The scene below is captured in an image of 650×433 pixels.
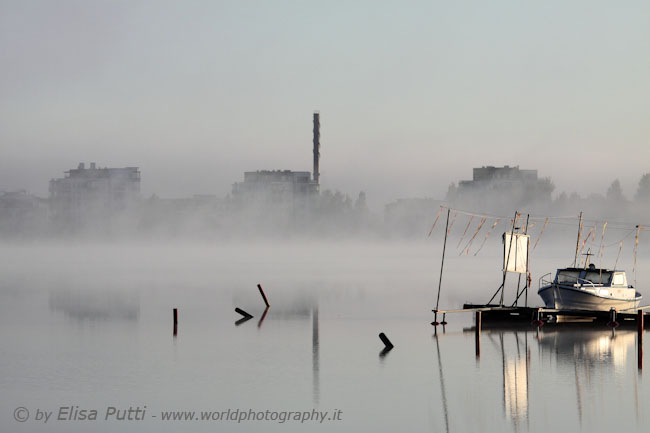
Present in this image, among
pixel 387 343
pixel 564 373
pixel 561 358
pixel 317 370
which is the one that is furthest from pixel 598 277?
pixel 317 370

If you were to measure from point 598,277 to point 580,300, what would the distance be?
3212mm

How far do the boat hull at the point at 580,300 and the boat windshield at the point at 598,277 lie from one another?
1.70 metres

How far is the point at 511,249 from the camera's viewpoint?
92.1 meters

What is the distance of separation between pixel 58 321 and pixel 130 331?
1327 cm

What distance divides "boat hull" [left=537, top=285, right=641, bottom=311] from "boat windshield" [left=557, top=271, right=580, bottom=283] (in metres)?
1.48

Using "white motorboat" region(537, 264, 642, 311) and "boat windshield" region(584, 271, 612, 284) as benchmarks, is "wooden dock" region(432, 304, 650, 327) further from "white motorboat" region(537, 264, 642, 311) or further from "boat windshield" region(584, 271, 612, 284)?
"boat windshield" region(584, 271, 612, 284)

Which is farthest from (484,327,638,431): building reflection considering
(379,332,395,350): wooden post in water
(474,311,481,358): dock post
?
(379,332,395,350): wooden post in water

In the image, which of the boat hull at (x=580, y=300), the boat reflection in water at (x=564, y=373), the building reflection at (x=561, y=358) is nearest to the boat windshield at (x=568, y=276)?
the boat hull at (x=580, y=300)

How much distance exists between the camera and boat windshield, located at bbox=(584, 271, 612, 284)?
288 ft

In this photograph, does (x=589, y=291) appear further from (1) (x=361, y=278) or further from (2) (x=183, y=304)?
(1) (x=361, y=278)

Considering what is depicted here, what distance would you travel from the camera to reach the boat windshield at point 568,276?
289ft

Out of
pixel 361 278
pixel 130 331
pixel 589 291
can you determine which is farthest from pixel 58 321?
pixel 361 278

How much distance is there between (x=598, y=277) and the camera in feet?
288

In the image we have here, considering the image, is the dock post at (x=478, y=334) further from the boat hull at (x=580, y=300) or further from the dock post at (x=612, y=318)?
the boat hull at (x=580, y=300)
